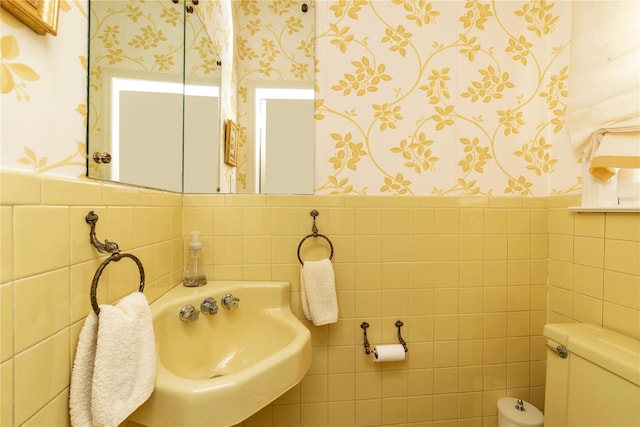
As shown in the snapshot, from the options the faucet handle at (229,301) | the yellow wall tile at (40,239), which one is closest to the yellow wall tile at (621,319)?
the faucet handle at (229,301)

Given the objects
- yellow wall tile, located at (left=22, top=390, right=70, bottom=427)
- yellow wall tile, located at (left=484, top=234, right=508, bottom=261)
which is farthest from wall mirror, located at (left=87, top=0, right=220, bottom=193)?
yellow wall tile, located at (left=484, top=234, right=508, bottom=261)

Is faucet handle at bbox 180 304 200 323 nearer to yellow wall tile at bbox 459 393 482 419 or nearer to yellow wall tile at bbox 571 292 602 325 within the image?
yellow wall tile at bbox 459 393 482 419

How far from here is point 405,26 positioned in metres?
1.23

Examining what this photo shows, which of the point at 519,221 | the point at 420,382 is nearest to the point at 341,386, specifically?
the point at 420,382

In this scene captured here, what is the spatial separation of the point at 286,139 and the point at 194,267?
2.04 feet

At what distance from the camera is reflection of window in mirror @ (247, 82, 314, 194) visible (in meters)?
1.19

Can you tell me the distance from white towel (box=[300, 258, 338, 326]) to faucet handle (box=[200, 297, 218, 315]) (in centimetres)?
32

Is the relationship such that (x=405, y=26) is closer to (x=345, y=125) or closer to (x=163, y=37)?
(x=345, y=125)

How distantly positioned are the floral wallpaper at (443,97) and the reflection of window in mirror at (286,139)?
0.05 meters

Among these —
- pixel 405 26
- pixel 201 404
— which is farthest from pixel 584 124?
pixel 201 404

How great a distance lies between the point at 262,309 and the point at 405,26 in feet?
4.25

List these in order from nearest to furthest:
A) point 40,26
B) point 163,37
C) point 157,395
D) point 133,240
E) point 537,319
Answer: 1. point 40,26
2. point 157,395
3. point 133,240
4. point 163,37
5. point 537,319

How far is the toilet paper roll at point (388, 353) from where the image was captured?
44.9 inches

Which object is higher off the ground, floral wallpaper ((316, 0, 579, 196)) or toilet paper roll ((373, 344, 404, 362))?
floral wallpaper ((316, 0, 579, 196))
